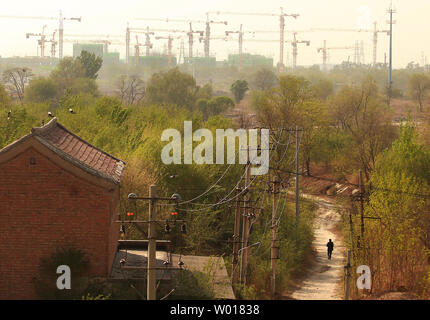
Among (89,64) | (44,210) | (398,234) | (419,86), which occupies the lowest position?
(398,234)

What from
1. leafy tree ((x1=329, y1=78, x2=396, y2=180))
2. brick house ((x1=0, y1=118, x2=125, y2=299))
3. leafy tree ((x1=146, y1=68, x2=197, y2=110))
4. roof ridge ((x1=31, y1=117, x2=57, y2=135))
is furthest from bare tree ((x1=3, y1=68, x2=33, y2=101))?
brick house ((x1=0, y1=118, x2=125, y2=299))

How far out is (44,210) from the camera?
722 inches

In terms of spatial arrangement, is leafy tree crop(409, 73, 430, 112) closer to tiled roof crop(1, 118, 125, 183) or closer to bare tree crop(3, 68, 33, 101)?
bare tree crop(3, 68, 33, 101)

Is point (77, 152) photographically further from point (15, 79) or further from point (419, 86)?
point (419, 86)

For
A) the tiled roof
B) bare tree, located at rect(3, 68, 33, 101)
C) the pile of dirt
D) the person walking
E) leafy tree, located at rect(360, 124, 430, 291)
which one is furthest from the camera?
bare tree, located at rect(3, 68, 33, 101)

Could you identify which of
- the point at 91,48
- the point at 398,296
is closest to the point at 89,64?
the point at 398,296

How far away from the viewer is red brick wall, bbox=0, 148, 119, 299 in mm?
18266

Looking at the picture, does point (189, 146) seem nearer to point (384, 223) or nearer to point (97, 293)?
point (384, 223)

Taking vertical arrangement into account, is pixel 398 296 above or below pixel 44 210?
below

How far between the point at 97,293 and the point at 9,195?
10.8 feet

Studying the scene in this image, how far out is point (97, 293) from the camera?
1816cm

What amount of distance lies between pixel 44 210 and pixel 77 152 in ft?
8.95

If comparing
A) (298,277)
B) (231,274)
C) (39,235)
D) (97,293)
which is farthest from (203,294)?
(298,277)

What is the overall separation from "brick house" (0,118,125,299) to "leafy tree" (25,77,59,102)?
65.0m
